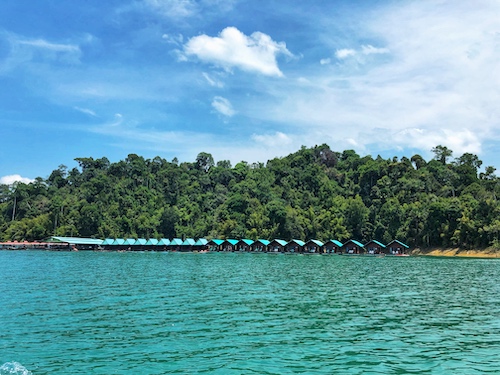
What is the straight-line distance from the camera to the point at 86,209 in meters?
133

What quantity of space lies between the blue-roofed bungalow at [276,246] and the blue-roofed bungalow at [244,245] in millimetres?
5755

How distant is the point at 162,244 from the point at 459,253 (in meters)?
75.9

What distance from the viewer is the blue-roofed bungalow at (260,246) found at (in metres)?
113

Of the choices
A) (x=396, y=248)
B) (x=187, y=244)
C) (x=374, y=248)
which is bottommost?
(x=187, y=244)

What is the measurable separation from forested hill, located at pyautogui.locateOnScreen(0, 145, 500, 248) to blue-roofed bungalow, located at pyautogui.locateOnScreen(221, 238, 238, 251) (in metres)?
3.65

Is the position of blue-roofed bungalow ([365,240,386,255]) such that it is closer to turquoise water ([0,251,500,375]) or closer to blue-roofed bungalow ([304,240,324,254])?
blue-roofed bungalow ([304,240,324,254])

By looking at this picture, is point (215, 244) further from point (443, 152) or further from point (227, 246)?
point (443, 152)


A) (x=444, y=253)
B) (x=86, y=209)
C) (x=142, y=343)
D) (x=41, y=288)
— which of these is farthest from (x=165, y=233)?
(x=142, y=343)

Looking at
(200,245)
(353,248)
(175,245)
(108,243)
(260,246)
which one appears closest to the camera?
(353,248)

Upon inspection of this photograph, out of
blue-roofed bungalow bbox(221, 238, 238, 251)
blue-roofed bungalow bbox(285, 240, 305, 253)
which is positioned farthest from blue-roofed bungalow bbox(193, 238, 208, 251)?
blue-roofed bungalow bbox(285, 240, 305, 253)

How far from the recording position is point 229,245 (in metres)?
118

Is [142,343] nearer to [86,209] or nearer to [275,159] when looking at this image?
[86,209]

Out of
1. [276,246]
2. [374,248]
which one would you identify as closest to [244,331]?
[374,248]

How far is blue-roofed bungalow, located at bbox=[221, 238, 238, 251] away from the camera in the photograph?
116 meters
